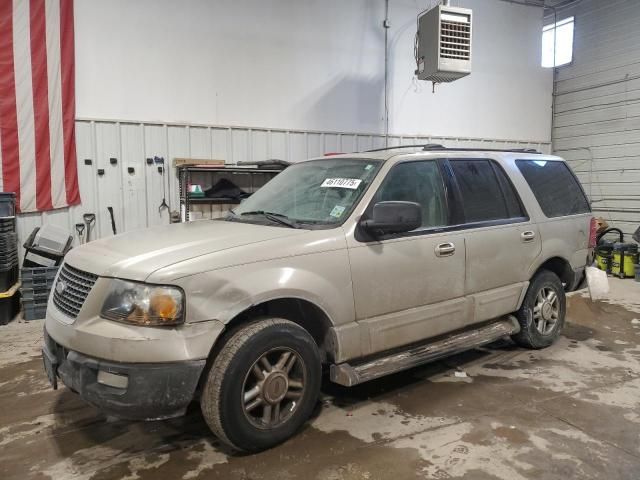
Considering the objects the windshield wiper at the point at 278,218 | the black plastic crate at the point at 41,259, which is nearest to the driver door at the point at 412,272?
the windshield wiper at the point at 278,218

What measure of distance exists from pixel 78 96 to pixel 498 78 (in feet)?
26.0

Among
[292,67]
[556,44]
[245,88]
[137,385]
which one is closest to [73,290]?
[137,385]

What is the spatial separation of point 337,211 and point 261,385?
1142 mm

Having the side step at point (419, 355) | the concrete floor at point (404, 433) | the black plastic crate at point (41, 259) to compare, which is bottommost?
the concrete floor at point (404, 433)

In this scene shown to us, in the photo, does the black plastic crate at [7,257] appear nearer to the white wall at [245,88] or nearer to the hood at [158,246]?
the white wall at [245,88]

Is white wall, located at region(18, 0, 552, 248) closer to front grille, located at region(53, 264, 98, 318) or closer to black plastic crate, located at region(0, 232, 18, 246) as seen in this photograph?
black plastic crate, located at region(0, 232, 18, 246)

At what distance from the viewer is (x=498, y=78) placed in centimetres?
1004

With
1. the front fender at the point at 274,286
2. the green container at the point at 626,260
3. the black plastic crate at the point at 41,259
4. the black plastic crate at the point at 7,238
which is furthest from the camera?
the green container at the point at 626,260

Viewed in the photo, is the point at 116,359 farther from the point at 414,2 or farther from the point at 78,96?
the point at 414,2

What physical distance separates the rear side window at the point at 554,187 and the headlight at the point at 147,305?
10.3ft

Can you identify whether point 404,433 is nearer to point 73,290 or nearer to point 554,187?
point 73,290

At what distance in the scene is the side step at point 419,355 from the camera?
2.86 metres

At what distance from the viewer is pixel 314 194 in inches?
130

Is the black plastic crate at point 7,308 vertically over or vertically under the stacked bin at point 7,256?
under
